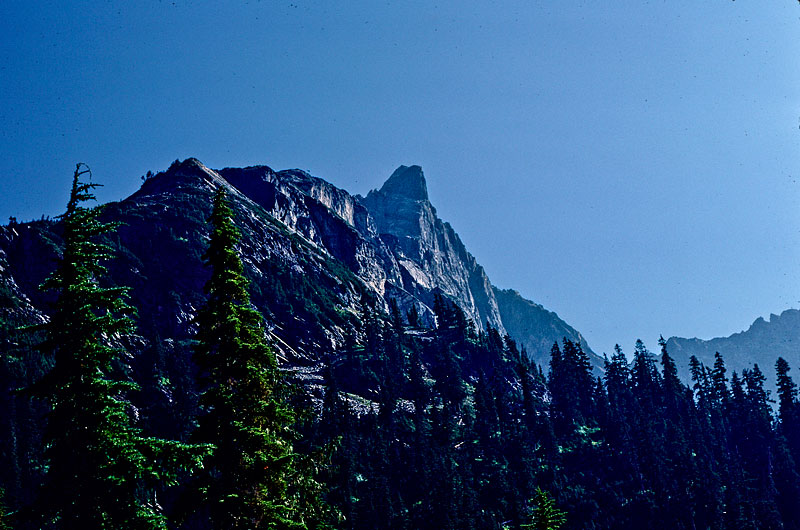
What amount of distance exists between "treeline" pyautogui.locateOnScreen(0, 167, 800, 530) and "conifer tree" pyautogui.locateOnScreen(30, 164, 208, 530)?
0.05 metres

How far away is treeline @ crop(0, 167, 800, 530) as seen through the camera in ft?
53.4

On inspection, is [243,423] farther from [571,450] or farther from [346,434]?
[571,450]

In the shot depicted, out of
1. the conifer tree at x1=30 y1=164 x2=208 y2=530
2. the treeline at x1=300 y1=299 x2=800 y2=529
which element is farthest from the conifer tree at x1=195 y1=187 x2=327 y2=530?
the treeline at x1=300 y1=299 x2=800 y2=529

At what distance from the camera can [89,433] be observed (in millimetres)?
16047

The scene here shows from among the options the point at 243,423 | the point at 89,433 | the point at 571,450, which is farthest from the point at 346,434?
the point at 89,433

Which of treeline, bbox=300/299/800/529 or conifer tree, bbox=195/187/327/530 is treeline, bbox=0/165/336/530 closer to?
conifer tree, bbox=195/187/327/530

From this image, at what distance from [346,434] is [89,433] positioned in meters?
100

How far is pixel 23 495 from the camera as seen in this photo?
315ft

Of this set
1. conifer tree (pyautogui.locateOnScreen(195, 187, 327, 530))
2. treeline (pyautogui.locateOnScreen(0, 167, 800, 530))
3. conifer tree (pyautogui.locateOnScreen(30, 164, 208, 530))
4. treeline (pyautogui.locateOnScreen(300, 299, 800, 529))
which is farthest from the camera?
treeline (pyautogui.locateOnScreen(300, 299, 800, 529))

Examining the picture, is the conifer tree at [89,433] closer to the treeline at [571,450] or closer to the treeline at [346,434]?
the treeline at [346,434]

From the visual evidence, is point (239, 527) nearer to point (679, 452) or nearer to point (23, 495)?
point (23, 495)

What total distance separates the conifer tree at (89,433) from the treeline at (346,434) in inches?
1.9

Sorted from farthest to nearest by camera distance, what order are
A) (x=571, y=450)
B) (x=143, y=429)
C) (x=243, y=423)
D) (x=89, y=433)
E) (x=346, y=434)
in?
(x=571, y=450)
(x=346, y=434)
(x=243, y=423)
(x=143, y=429)
(x=89, y=433)

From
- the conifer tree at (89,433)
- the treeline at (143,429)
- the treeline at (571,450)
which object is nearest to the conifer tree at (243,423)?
the treeline at (143,429)
